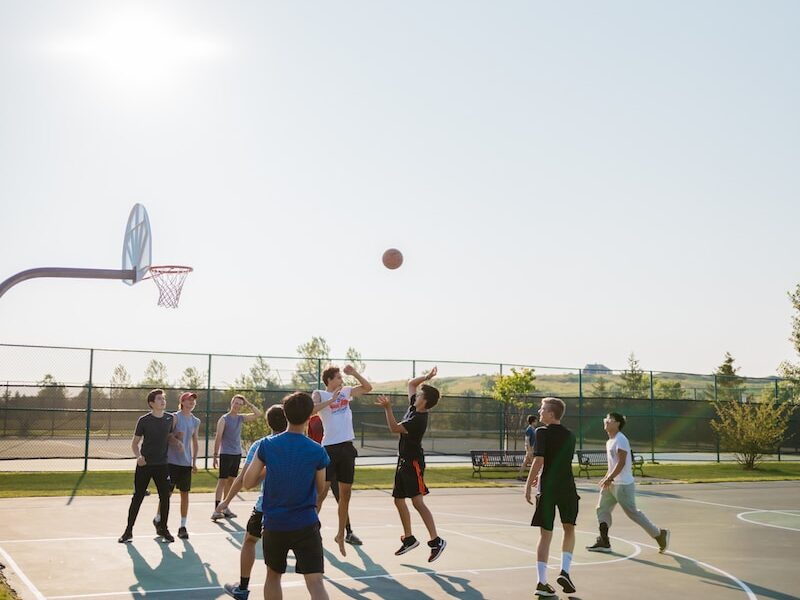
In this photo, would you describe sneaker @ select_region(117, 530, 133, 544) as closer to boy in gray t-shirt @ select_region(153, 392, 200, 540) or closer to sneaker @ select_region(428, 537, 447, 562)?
boy in gray t-shirt @ select_region(153, 392, 200, 540)

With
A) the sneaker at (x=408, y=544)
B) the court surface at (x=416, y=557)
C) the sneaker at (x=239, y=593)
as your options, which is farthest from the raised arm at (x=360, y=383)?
the sneaker at (x=239, y=593)

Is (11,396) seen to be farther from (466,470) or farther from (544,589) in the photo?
(544,589)

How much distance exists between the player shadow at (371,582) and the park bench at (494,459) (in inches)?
566

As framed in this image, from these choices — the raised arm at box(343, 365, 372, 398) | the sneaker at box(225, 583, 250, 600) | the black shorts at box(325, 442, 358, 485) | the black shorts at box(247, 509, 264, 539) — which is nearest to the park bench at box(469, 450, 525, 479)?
the black shorts at box(325, 442, 358, 485)

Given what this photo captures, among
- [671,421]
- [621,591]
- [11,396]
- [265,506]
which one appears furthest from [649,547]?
[671,421]

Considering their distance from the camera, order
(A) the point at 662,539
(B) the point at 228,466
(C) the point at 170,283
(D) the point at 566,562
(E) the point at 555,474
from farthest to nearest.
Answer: (C) the point at 170,283 → (B) the point at 228,466 → (A) the point at 662,539 → (E) the point at 555,474 → (D) the point at 566,562

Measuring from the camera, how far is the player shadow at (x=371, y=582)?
850 centimetres

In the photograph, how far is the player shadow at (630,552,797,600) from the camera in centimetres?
891

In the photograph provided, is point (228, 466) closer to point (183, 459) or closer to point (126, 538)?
→ point (183, 459)

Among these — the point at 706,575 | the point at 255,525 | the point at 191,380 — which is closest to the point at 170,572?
the point at 255,525

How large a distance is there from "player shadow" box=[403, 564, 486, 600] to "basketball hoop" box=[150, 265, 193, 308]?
26.1 ft

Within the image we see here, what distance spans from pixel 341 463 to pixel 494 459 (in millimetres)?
14947

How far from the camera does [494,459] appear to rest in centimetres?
2519

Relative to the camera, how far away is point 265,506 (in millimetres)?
6242
